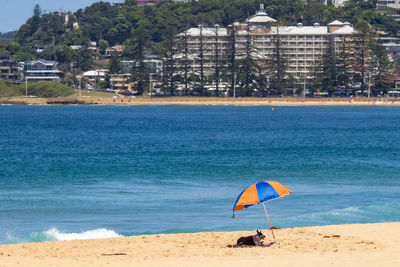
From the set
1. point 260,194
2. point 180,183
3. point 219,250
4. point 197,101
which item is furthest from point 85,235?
point 197,101

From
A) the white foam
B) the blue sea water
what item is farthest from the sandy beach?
the blue sea water

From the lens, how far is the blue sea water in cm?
2383

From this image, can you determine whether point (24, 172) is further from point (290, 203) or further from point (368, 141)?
point (368, 141)

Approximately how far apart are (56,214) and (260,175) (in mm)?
15706

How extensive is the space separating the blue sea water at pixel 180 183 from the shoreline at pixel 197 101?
348 feet

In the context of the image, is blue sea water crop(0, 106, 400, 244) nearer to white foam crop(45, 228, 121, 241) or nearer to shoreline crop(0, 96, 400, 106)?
white foam crop(45, 228, 121, 241)

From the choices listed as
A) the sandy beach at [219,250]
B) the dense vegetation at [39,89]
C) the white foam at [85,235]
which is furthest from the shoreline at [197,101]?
the sandy beach at [219,250]

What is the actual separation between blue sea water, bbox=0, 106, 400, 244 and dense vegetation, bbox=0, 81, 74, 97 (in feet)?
395

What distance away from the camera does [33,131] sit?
85.2 m

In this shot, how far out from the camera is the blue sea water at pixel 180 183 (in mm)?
23828

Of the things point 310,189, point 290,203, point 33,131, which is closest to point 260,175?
point 310,189

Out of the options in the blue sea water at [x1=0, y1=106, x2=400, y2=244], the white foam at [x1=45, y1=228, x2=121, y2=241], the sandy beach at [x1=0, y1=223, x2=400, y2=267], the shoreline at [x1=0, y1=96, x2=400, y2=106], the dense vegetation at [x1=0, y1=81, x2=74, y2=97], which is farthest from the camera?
the dense vegetation at [x1=0, y1=81, x2=74, y2=97]

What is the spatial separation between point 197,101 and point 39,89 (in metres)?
40.4

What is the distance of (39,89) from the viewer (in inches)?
7569
